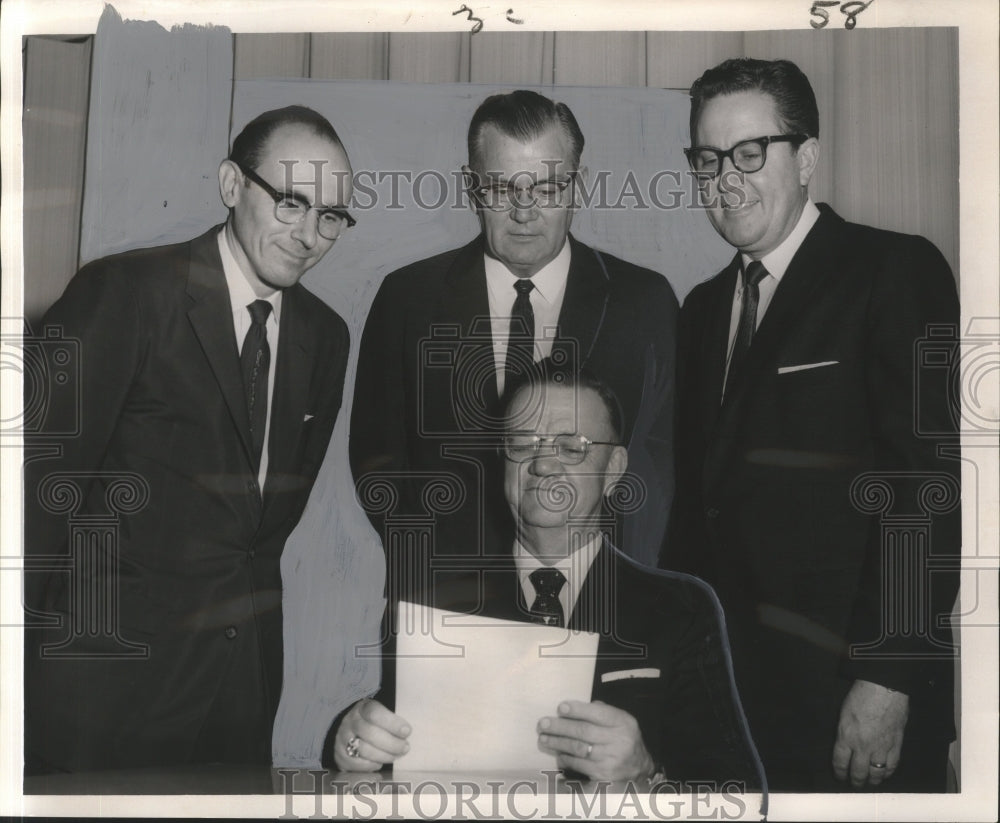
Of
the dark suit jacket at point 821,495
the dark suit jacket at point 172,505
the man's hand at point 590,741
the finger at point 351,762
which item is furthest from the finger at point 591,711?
the dark suit jacket at point 172,505

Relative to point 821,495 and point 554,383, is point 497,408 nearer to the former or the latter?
point 554,383

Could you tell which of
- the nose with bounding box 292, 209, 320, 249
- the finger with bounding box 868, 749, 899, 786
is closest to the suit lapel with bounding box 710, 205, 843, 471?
the finger with bounding box 868, 749, 899, 786

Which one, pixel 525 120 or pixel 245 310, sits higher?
pixel 525 120

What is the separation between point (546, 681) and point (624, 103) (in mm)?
1573

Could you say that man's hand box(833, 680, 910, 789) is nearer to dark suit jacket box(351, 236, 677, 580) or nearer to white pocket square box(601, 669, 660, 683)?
white pocket square box(601, 669, 660, 683)

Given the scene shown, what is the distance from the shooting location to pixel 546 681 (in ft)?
8.75

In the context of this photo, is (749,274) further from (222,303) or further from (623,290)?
(222,303)

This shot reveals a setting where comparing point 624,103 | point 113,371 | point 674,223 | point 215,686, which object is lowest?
point 215,686

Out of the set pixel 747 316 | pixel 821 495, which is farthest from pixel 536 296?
pixel 821 495

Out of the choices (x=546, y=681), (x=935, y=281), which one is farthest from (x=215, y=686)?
(x=935, y=281)

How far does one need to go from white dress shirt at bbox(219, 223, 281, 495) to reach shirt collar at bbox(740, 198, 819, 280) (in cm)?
129

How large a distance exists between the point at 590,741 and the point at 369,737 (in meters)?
0.59

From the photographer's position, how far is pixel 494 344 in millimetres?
2727

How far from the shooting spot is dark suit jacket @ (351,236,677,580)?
271cm
